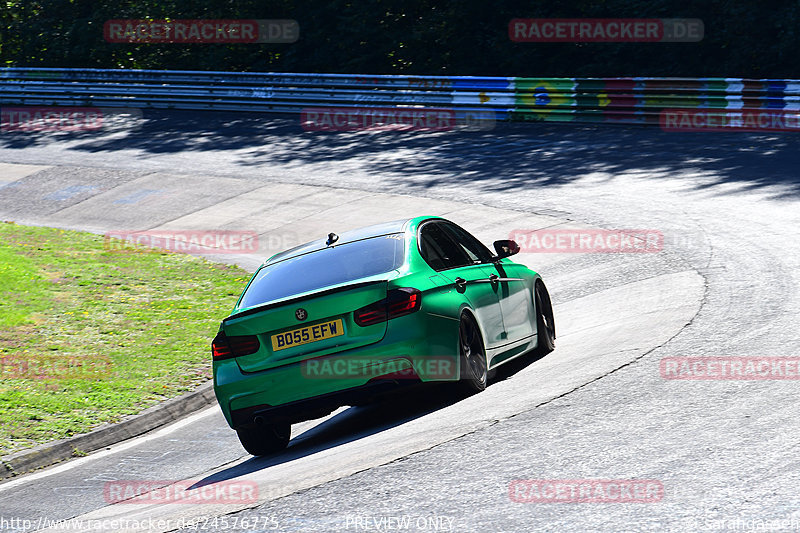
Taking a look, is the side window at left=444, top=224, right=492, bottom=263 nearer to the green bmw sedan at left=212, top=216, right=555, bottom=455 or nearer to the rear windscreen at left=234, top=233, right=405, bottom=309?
the green bmw sedan at left=212, top=216, right=555, bottom=455

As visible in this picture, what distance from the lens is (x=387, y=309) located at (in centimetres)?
754

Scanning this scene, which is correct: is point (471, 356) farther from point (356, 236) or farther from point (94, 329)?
point (94, 329)

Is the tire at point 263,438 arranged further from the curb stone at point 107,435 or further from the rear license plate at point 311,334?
the curb stone at point 107,435

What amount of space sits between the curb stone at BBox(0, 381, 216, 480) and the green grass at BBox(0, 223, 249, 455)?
0.48 feet

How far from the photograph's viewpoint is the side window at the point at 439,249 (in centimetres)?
834

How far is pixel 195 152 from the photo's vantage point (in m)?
25.4

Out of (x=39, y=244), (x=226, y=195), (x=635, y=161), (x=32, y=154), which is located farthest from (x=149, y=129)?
(x=635, y=161)

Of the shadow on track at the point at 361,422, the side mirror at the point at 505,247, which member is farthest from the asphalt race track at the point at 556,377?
the side mirror at the point at 505,247

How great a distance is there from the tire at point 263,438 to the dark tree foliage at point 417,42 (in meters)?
21.5

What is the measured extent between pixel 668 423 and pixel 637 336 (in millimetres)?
2825

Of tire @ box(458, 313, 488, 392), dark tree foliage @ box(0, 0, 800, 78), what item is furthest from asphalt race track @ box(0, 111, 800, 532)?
dark tree foliage @ box(0, 0, 800, 78)

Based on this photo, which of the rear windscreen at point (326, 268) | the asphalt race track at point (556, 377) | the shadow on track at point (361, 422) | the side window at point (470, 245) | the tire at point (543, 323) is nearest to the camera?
the asphalt race track at point (556, 377)

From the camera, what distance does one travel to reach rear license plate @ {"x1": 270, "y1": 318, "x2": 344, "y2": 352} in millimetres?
7531

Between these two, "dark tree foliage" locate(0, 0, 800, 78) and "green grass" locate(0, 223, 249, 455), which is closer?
"green grass" locate(0, 223, 249, 455)
